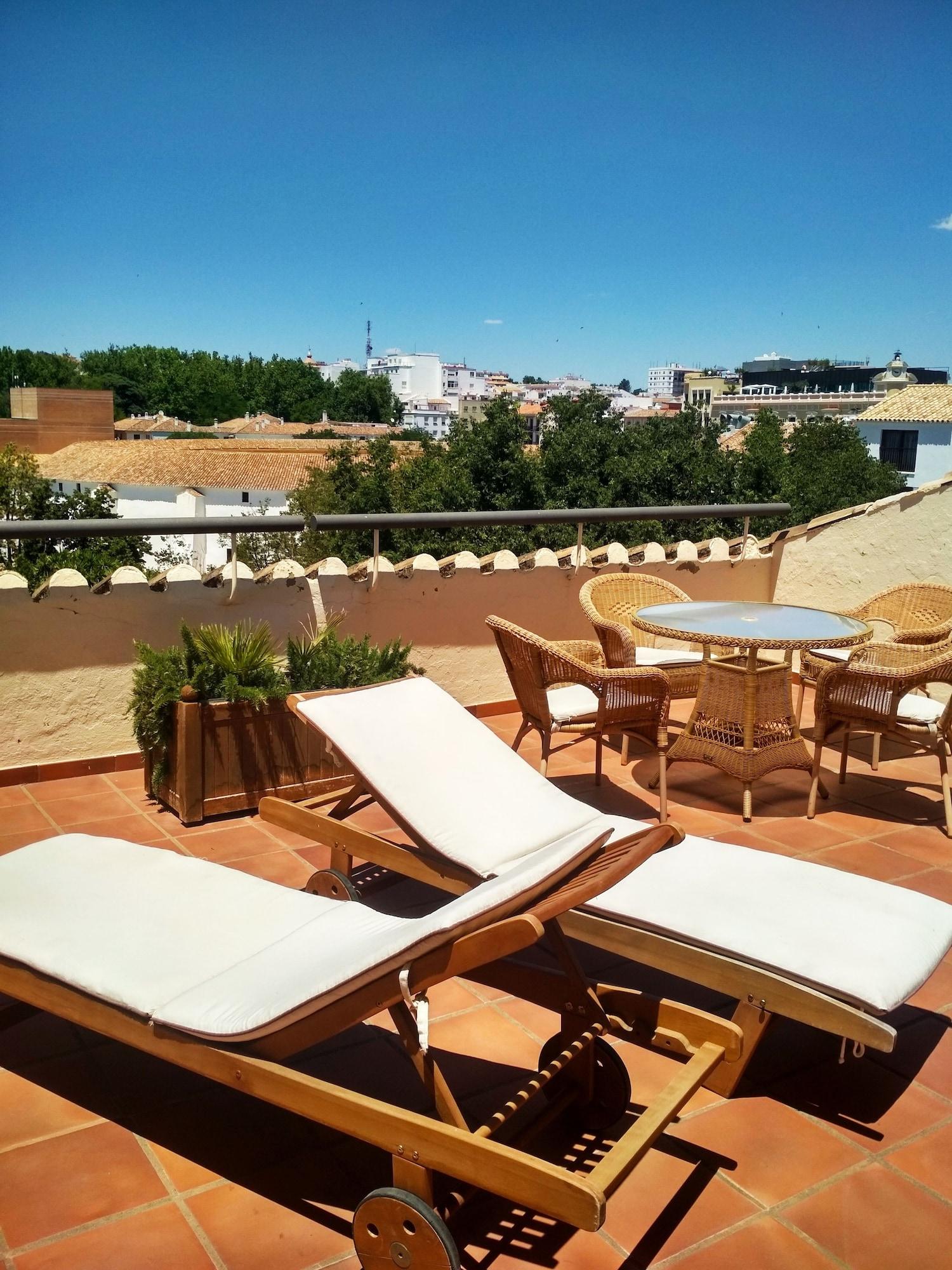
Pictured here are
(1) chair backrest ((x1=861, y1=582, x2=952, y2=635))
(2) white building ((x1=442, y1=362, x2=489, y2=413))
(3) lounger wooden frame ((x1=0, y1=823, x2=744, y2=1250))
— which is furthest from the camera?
(2) white building ((x1=442, y1=362, x2=489, y2=413))

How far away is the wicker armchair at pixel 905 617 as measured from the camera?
14.7 feet

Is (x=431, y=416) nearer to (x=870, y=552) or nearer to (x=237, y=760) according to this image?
(x=870, y=552)

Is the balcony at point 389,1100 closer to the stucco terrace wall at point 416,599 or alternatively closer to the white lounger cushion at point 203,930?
the stucco terrace wall at point 416,599

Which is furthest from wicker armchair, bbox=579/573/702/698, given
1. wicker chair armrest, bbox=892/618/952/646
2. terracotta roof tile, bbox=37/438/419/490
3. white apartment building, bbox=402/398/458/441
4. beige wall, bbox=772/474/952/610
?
white apartment building, bbox=402/398/458/441

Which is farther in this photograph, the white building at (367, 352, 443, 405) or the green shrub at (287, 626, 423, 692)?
the white building at (367, 352, 443, 405)

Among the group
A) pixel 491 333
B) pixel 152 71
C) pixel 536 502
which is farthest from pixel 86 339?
pixel 536 502

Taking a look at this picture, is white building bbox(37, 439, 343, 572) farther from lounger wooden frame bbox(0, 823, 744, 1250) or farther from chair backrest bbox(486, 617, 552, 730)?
lounger wooden frame bbox(0, 823, 744, 1250)

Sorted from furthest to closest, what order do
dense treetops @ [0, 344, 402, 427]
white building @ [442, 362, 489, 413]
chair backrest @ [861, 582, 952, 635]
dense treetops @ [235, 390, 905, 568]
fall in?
white building @ [442, 362, 489, 413]
dense treetops @ [0, 344, 402, 427]
dense treetops @ [235, 390, 905, 568]
chair backrest @ [861, 582, 952, 635]

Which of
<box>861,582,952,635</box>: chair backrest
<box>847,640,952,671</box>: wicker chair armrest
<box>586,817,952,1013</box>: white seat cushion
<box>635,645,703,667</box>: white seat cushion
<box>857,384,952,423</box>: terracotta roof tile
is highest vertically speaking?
<box>857,384,952,423</box>: terracotta roof tile

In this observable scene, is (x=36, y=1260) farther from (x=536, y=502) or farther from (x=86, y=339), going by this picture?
(x=86, y=339)

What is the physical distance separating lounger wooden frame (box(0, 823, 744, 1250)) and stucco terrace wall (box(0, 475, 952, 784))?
2.18 metres

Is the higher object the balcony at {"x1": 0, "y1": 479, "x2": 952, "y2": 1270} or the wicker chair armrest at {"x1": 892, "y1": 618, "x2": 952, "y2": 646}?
the wicker chair armrest at {"x1": 892, "y1": 618, "x2": 952, "y2": 646}

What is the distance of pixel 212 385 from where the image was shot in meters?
106

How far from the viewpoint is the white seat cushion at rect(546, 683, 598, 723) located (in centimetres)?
375
